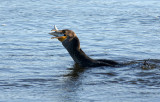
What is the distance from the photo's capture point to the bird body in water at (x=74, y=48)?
887cm

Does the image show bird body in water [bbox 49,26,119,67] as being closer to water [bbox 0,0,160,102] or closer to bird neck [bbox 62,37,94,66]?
bird neck [bbox 62,37,94,66]

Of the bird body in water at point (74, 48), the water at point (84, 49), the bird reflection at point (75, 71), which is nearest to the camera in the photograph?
the water at point (84, 49)

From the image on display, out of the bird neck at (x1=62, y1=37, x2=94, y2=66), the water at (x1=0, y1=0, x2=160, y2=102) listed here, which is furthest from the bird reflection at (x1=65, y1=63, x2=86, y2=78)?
the bird neck at (x1=62, y1=37, x2=94, y2=66)

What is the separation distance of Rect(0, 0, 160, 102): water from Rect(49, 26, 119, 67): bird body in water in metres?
0.23

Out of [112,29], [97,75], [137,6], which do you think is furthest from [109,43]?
[137,6]

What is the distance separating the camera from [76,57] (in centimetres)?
903

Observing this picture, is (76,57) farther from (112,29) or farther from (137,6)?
(137,6)

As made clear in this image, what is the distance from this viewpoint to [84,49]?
1091 cm

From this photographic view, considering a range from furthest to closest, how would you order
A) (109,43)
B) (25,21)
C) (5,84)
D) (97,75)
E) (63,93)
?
(25,21)
(109,43)
(97,75)
(5,84)
(63,93)

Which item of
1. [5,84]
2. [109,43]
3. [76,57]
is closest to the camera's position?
[5,84]

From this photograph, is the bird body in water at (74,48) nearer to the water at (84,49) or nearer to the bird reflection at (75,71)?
the bird reflection at (75,71)

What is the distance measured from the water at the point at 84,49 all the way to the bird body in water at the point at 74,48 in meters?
0.23

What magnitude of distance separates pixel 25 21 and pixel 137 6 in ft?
20.4

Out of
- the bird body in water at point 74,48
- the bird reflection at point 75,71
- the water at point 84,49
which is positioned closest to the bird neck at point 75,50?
the bird body in water at point 74,48
